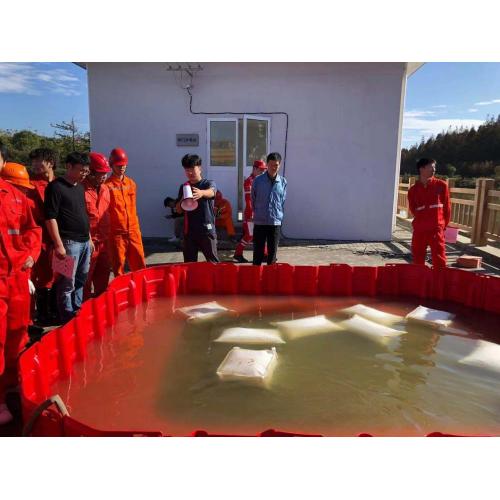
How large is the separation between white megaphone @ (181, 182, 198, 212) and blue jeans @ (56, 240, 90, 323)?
1.10m

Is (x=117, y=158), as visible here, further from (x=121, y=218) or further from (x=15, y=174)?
(x=15, y=174)

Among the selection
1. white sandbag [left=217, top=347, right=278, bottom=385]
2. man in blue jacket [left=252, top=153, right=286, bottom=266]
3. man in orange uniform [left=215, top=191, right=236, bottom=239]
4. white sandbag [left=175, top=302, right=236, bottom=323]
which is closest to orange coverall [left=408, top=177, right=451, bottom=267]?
man in blue jacket [left=252, top=153, right=286, bottom=266]

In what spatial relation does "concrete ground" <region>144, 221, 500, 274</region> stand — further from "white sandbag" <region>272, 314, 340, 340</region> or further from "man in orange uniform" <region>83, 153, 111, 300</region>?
"white sandbag" <region>272, 314, 340, 340</region>

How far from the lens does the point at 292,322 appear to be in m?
3.85

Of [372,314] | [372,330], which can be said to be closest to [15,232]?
[372,330]

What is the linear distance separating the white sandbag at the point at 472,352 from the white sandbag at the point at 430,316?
222mm

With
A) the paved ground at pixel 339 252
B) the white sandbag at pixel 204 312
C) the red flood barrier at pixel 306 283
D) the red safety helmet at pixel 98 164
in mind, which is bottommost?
the paved ground at pixel 339 252

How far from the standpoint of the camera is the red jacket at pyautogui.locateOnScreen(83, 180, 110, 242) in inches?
161

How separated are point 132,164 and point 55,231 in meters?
5.52

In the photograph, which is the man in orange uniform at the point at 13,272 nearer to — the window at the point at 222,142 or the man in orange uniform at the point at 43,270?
the man in orange uniform at the point at 43,270

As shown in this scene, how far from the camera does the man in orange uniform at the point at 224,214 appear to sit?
800 centimetres

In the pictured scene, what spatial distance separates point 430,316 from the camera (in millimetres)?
3967

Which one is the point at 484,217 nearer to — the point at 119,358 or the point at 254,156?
the point at 254,156

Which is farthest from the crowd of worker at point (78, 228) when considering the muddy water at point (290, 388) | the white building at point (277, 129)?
the white building at point (277, 129)
